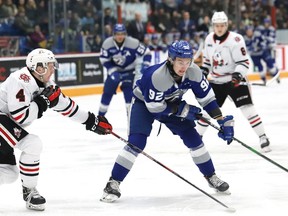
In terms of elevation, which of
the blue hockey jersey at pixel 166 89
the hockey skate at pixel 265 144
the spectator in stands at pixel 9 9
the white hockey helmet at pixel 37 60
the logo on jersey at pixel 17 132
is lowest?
the spectator in stands at pixel 9 9

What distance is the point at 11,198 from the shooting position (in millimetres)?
4363

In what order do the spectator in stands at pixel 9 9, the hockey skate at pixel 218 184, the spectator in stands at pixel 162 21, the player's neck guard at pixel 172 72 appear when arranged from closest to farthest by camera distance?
the player's neck guard at pixel 172 72 → the hockey skate at pixel 218 184 → the spectator in stands at pixel 9 9 → the spectator in stands at pixel 162 21

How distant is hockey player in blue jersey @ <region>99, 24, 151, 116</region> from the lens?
776 centimetres

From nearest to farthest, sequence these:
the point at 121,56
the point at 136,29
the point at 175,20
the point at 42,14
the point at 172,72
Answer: the point at 172,72, the point at 121,56, the point at 42,14, the point at 136,29, the point at 175,20

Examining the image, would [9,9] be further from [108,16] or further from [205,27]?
[205,27]

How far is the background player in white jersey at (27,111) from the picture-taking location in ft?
12.5

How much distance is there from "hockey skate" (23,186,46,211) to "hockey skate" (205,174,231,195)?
936 millimetres

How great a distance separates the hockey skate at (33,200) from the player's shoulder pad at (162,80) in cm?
80

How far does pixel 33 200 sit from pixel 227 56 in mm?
2484

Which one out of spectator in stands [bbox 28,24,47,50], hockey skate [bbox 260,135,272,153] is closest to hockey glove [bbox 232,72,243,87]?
hockey skate [bbox 260,135,272,153]

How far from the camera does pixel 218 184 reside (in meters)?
4.36

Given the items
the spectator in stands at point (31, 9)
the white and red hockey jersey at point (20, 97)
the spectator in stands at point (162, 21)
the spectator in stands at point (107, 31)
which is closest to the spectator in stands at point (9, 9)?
the spectator in stands at point (31, 9)

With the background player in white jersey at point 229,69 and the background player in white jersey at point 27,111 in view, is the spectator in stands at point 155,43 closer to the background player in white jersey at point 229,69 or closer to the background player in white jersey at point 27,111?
the background player in white jersey at point 229,69

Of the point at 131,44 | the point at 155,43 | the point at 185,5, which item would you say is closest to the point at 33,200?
the point at 131,44
